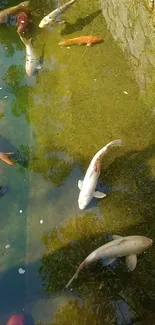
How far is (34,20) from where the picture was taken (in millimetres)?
8016

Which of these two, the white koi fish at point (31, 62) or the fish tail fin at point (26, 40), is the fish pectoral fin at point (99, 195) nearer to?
the white koi fish at point (31, 62)

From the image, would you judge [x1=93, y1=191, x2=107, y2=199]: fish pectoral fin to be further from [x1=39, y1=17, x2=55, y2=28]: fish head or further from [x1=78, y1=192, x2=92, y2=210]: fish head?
[x1=39, y1=17, x2=55, y2=28]: fish head

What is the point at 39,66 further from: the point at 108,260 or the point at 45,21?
the point at 108,260

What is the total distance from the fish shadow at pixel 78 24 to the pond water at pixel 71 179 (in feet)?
0.12

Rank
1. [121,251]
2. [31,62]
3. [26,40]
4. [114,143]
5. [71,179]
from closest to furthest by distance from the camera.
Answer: [121,251], [71,179], [114,143], [31,62], [26,40]

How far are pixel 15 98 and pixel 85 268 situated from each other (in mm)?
3229

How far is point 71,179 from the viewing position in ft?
17.5

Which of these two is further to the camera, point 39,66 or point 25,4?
point 25,4

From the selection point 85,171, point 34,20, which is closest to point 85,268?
point 85,171

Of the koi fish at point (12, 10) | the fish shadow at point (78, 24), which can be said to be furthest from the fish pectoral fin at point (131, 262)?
the koi fish at point (12, 10)

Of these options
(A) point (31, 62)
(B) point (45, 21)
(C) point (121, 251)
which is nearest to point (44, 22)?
(B) point (45, 21)

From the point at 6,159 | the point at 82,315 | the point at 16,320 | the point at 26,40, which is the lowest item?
the point at 82,315

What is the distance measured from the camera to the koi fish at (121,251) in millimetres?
4340

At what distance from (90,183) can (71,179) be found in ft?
1.31
